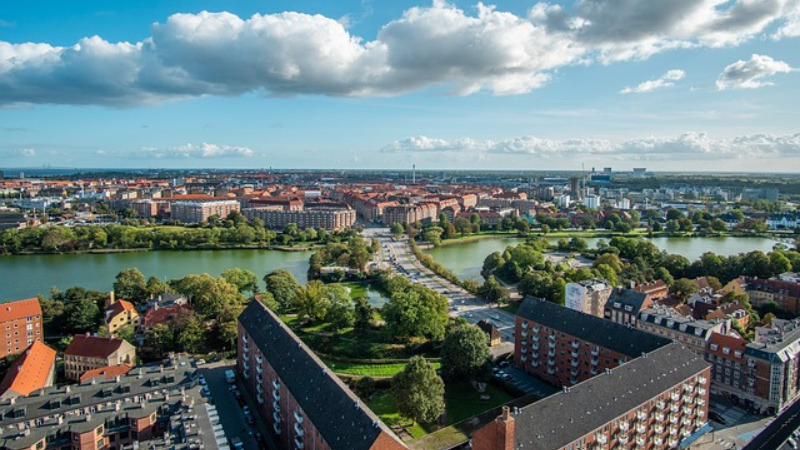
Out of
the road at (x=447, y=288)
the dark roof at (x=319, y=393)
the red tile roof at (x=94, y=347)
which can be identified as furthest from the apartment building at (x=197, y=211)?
the dark roof at (x=319, y=393)

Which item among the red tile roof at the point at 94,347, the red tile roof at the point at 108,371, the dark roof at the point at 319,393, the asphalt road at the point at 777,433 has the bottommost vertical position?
the asphalt road at the point at 777,433

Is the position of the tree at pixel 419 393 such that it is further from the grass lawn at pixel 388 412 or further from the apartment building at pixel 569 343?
the apartment building at pixel 569 343

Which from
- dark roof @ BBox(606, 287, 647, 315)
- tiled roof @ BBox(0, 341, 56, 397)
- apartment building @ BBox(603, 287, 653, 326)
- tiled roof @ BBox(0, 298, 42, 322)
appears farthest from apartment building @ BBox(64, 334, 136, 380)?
dark roof @ BBox(606, 287, 647, 315)

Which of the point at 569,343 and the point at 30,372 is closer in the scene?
the point at 30,372

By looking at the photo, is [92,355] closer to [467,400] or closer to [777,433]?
[467,400]

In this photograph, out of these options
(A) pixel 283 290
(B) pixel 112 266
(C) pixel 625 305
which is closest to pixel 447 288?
(A) pixel 283 290

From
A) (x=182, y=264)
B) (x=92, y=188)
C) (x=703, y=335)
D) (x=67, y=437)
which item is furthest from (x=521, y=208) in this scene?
(x=92, y=188)

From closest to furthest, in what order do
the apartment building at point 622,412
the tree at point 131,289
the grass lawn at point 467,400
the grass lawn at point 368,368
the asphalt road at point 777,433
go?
the apartment building at point 622,412 → the asphalt road at point 777,433 → the grass lawn at point 467,400 → the grass lawn at point 368,368 → the tree at point 131,289

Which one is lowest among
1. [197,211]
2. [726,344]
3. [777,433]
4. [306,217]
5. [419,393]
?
[777,433]
